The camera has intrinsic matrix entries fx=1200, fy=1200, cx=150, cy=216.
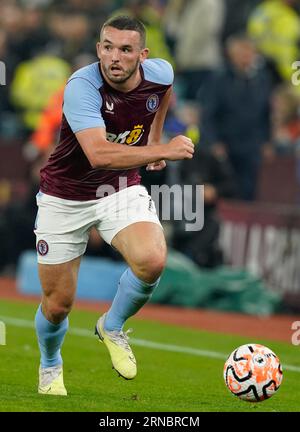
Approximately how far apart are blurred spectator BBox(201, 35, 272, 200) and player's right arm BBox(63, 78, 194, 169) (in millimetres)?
8115

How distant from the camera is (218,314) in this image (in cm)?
1446

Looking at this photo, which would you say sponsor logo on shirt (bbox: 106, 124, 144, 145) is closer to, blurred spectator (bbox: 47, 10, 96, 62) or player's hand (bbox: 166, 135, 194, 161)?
player's hand (bbox: 166, 135, 194, 161)

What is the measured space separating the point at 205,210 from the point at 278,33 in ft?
11.4

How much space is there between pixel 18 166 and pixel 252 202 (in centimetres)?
438

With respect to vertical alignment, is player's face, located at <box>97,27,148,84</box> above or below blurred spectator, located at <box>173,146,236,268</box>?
below

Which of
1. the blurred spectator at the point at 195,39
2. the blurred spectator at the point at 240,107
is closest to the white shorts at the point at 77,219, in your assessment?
the blurred spectator at the point at 240,107

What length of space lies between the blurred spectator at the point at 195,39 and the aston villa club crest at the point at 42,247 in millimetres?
9460

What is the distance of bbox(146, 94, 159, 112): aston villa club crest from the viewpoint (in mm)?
8281

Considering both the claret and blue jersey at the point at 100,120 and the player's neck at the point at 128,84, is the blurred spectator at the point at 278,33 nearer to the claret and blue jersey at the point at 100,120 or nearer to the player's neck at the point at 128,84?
the claret and blue jersey at the point at 100,120

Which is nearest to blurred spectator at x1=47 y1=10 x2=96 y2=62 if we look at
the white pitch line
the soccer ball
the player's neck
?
the white pitch line

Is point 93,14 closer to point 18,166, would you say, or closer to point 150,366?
point 18,166

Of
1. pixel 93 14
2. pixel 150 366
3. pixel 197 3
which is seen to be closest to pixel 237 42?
pixel 197 3

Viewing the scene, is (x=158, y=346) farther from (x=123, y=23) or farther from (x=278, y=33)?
(x=278, y=33)

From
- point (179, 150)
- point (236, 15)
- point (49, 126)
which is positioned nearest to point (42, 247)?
point (179, 150)
